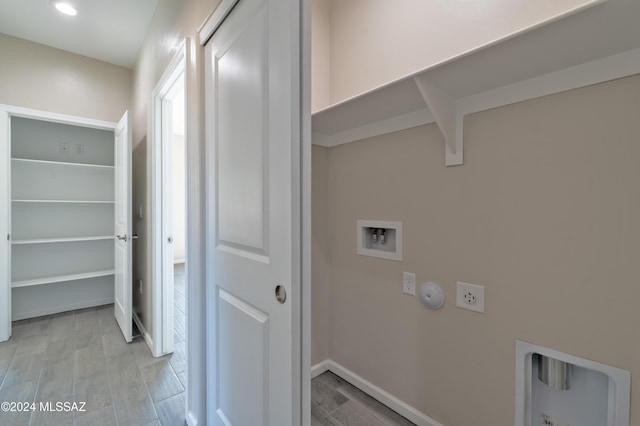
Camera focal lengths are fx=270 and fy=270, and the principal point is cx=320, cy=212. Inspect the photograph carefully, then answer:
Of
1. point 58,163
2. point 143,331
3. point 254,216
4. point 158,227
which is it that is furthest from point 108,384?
point 58,163

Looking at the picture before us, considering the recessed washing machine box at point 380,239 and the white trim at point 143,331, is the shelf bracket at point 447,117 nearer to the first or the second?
the recessed washing machine box at point 380,239

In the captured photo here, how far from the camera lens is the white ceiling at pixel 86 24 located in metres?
2.18

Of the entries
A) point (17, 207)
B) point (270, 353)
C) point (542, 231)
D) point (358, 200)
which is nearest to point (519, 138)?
point (542, 231)

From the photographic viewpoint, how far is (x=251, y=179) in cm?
100

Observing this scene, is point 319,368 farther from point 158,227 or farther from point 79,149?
point 79,149

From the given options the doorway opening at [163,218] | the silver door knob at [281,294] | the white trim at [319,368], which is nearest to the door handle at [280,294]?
the silver door knob at [281,294]

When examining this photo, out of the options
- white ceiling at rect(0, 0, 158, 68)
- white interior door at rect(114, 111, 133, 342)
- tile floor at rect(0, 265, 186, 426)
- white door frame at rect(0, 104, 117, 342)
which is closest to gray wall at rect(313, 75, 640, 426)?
tile floor at rect(0, 265, 186, 426)

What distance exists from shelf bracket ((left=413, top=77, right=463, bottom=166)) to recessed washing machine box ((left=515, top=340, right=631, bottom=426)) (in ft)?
2.81

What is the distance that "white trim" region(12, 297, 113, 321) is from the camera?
2.78 metres

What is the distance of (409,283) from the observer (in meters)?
1.50

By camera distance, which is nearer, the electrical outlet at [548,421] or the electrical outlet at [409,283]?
the electrical outlet at [548,421]

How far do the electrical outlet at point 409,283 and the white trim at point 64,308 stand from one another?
351cm

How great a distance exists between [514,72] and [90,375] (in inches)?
118

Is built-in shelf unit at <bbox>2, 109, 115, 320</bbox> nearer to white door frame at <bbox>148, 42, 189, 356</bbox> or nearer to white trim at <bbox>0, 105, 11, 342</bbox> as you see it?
white trim at <bbox>0, 105, 11, 342</bbox>
